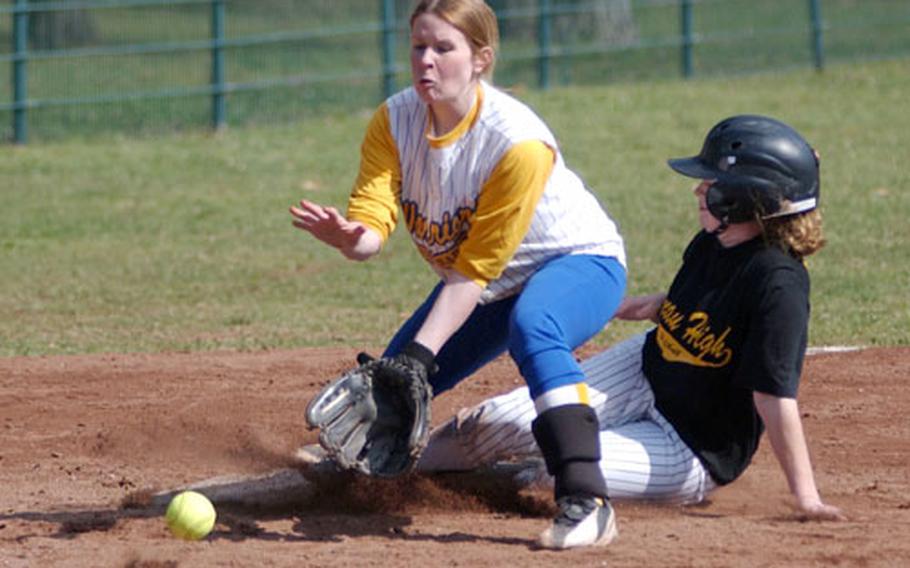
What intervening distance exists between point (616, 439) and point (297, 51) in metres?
12.0

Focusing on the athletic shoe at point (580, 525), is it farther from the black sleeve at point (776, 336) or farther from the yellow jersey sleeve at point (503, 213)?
the yellow jersey sleeve at point (503, 213)

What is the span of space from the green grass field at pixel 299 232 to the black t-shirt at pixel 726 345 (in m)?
2.82

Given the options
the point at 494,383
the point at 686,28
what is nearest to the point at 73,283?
the point at 494,383

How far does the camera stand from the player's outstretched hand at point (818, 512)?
448cm

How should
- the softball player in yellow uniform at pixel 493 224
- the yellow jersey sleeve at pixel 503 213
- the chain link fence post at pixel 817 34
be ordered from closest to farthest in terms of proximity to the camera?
the softball player in yellow uniform at pixel 493 224, the yellow jersey sleeve at pixel 503 213, the chain link fence post at pixel 817 34

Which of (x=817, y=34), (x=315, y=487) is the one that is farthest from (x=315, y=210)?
(x=817, y=34)

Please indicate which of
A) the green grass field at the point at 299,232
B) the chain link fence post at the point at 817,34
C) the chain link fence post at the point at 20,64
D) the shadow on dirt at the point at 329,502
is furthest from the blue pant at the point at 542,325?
the chain link fence post at the point at 817,34

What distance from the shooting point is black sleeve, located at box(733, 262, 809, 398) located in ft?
14.5

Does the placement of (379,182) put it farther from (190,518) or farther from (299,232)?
(299,232)

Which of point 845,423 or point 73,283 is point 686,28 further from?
point 845,423

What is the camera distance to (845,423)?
5996 mm

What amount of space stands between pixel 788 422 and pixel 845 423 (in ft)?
5.54

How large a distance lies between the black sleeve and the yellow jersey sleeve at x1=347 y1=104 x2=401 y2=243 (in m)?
1.10

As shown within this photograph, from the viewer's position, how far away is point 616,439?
4770 mm
